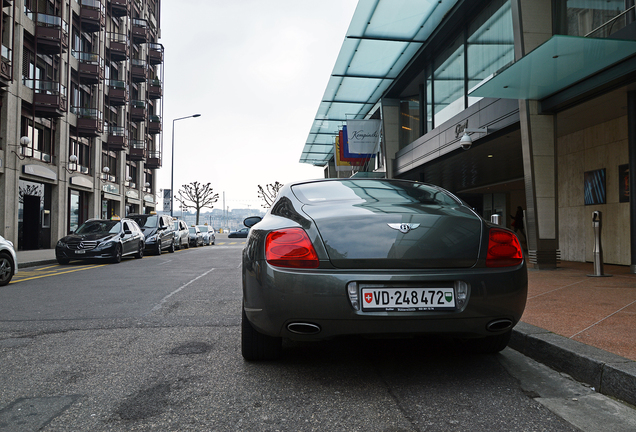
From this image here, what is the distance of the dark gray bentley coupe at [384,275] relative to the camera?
2984 mm

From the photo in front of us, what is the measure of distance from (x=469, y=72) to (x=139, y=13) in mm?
34237

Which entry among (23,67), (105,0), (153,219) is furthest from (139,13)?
(153,219)

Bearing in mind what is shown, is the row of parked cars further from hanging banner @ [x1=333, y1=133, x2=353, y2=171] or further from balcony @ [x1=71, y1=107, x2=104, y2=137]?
hanging banner @ [x1=333, y1=133, x2=353, y2=171]

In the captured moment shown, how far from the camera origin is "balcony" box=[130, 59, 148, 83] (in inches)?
1506

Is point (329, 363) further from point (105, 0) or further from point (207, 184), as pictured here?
point (207, 184)

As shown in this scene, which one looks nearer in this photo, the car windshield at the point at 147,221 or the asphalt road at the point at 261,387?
the asphalt road at the point at 261,387

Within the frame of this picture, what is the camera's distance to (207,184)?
75.9 m

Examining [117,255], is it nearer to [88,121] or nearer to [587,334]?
[587,334]

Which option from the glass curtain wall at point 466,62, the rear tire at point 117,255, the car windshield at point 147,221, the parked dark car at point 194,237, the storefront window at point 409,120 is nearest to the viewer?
the glass curtain wall at point 466,62

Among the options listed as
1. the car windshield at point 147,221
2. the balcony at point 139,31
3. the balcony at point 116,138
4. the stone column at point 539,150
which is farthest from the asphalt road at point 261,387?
the balcony at point 139,31

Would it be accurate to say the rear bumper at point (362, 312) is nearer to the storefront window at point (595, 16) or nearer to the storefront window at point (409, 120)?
the storefront window at point (595, 16)

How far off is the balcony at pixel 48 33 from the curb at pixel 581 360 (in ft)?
82.5

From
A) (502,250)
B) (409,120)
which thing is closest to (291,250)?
(502,250)

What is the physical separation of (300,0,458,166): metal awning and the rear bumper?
1206cm
